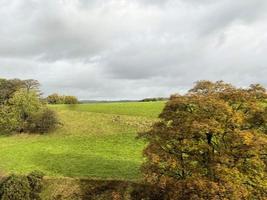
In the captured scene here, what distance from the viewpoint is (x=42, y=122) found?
74.2 m

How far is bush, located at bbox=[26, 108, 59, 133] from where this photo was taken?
243ft

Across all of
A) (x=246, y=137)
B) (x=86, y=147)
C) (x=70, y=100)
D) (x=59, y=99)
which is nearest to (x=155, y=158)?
(x=246, y=137)

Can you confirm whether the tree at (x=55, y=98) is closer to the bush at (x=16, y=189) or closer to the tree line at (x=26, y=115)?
the tree line at (x=26, y=115)

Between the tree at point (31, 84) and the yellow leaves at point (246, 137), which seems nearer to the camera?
the yellow leaves at point (246, 137)

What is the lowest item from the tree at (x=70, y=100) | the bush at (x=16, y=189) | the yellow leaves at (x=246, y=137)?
the bush at (x=16, y=189)

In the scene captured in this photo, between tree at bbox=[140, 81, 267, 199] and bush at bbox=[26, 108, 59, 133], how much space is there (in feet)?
136

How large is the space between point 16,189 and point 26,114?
37095 millimetres

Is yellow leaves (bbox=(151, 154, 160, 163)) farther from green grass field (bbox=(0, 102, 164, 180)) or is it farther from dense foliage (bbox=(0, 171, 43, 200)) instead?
dense foliage (bbox=(0, 171, 43, 200))

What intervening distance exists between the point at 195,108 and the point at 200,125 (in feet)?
9.79

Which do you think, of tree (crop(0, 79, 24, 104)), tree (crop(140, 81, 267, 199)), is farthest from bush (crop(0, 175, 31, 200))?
tree (crop(0, 79, 24, 104))

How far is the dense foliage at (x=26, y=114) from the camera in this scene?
2936 inches

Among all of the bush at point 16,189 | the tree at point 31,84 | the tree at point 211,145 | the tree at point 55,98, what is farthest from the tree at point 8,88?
the tree at point 211,145

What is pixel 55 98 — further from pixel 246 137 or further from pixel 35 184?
pixel 246 137

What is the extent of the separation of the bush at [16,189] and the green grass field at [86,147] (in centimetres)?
612
